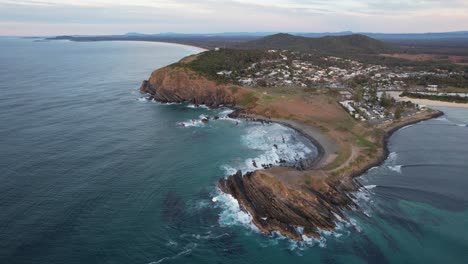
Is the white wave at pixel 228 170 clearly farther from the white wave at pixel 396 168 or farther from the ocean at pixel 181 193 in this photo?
the white wave at pixel 396 168

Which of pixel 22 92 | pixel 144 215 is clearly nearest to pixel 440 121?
pixel 144 215

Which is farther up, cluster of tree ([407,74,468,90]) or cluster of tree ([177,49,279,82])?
cluster of tree ([177,49,279,82])

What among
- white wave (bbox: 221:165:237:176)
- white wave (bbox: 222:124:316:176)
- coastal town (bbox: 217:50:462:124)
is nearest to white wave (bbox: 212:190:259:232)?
white wave (bbox: 221:165:237:176)

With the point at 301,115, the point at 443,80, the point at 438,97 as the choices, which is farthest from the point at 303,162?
the point at 443,80

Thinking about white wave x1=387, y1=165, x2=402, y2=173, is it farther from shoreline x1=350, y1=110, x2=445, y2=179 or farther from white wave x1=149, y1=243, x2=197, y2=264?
white wave x1=149, y1=243, x2=197, y2=264

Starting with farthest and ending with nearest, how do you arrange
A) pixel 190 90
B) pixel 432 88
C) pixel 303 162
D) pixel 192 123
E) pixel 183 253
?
pixel 432 88
pixel 190 90
pixel 192 123
pixel 303 162
pixel 183 253

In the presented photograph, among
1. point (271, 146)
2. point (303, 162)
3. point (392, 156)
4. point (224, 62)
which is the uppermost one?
point (224, 62)

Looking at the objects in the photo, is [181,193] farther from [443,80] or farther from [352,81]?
[443,80]
